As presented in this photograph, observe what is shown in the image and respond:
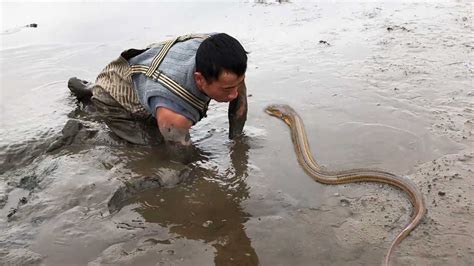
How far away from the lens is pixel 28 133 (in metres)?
→ 4.53

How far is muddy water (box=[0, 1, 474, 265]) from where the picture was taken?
277cm

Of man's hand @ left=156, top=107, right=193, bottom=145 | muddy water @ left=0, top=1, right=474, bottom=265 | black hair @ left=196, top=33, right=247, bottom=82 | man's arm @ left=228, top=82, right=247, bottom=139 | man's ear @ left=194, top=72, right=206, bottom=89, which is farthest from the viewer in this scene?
man's arm @ left=228, top=82, right=247, bottom=139

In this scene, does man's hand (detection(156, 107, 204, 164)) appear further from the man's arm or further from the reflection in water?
the man's arm

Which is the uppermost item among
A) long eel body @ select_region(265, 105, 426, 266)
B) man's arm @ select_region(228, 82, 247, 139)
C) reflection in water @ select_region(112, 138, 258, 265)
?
man's arm @ select_region(228, 82, 247, 139)

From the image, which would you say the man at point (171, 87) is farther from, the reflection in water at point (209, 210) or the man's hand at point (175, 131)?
the reflection in water at point (209, 210)

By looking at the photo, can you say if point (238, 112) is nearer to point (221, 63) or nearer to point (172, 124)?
point (172, 124)

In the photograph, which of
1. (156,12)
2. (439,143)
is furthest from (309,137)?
(156,12)

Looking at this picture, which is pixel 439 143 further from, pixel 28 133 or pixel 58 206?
pixel 28 133

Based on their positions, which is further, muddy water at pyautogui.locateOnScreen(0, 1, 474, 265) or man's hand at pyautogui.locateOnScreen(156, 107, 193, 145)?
man's hand at pyautogui.locateOnScreen(156, 107, 193, 145)

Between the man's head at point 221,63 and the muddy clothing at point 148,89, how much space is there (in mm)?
265

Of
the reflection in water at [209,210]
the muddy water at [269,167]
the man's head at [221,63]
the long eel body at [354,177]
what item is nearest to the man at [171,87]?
the man's head at [221,63]

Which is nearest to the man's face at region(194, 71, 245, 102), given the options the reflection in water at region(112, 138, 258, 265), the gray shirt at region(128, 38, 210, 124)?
the gray shirt at region(128, 38, 210, 124)

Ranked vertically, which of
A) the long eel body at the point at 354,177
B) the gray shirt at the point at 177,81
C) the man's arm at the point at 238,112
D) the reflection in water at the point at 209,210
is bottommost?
the reflection in water at the point at 209,210

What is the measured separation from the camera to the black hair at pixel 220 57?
2.94 meters
